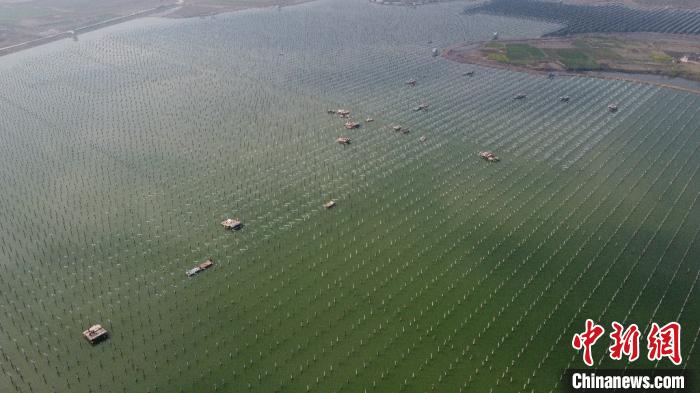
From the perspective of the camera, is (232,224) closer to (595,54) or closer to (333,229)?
(333,229)

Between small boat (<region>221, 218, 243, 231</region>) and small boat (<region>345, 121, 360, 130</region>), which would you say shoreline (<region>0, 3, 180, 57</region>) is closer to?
small boat (<region>345, 121, 360, 130</region>)

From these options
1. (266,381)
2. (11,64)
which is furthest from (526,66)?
(11,64)

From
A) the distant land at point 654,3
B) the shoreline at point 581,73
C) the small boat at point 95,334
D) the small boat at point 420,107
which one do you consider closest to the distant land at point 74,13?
the shoreline at point 581,73

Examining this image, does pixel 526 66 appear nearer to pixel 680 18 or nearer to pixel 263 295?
pixel 680 18

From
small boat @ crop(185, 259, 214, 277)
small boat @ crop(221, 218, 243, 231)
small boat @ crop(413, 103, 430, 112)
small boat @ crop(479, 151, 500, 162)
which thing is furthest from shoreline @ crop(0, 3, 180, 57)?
small boat @ crop(479, 151, 500, 162)

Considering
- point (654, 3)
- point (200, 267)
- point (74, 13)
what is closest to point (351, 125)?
point (200, 267)

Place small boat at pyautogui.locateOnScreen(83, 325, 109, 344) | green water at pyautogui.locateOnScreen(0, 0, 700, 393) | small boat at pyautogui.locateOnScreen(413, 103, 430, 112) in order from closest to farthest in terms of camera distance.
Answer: green water at pyautogui.locateOnScreen(0, 0, 700, 393) < small boat at pyautogui.locateOnScreen(83, 325, 109, 344) < small boat at pyautogui.locateOnScreen(413, 103, 430, 112)

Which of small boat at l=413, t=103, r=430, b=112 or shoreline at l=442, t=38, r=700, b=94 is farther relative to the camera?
shoreline at l=442, t=38, r=700, b=94
